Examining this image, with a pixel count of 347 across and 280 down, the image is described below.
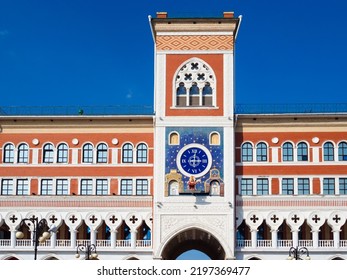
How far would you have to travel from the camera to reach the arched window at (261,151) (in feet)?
153

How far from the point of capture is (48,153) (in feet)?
156

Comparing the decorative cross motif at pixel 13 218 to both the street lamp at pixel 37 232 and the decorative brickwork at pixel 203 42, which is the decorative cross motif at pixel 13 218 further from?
the decorative brickwork at pixel 203 42

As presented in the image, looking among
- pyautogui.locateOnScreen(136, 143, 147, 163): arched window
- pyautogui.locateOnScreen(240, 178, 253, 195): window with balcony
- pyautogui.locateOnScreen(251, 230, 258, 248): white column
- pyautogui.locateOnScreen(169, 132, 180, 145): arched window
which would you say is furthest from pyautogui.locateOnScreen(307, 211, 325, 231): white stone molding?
pyautogui.locateOnScreen(136, 143, 147, 163): arched window

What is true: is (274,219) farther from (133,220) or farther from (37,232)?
(37,232)

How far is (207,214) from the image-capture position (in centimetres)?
4497

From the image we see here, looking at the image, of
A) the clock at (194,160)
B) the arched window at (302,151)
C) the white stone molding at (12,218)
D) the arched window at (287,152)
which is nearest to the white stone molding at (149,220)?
the clock at (194,160)

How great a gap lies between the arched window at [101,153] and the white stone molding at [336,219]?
15.1 m

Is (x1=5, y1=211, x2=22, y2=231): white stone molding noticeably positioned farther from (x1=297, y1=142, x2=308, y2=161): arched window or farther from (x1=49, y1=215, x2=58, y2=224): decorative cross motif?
(x1=297, y1=142, x2=308, y2=161): arched window

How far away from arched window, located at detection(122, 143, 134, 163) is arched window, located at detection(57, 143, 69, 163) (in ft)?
12.6

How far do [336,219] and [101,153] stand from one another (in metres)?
15.9

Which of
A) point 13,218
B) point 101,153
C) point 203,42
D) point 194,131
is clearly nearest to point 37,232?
point 13,218
